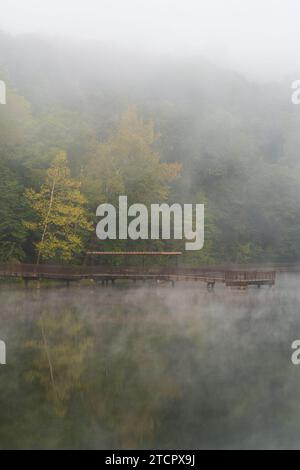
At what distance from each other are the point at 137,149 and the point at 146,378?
35.7 meters

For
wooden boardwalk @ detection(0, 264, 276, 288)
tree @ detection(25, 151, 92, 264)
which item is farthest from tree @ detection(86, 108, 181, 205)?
wooden boardwalk @ detection(0, 264, 276, 288)

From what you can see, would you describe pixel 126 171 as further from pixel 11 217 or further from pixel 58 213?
pixel 11 217

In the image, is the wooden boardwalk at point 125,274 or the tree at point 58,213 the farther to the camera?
the tree at point 58,213

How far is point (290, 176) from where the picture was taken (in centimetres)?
7050

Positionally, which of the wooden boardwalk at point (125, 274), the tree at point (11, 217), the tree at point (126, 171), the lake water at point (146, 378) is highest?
the tree at point (126, 171)

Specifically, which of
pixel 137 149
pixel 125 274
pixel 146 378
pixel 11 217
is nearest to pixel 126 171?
pixel 137 149

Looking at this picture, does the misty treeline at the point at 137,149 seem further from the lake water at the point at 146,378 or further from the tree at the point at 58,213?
the lake water at the point at 146,378

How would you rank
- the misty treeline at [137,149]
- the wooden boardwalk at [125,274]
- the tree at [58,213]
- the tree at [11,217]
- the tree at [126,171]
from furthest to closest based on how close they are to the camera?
the tree at [126,171]
the misty treeline at [137,149]
the tree at [58,213]
the tree at [11,217]
the wooden boardwalk at [125,274]

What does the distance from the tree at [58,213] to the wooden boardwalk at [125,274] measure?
218 cm

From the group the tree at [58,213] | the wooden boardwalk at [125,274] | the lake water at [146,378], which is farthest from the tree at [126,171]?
the lake water at [146,378]

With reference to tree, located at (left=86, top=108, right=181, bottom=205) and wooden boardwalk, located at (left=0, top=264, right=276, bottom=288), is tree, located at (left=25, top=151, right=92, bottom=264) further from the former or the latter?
tree, located at (left=86, top=108, right=181, bottom=205)

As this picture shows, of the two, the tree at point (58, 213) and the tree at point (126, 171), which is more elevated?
the tree at point (126, 171)

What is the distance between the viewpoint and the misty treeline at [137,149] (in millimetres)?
42469
